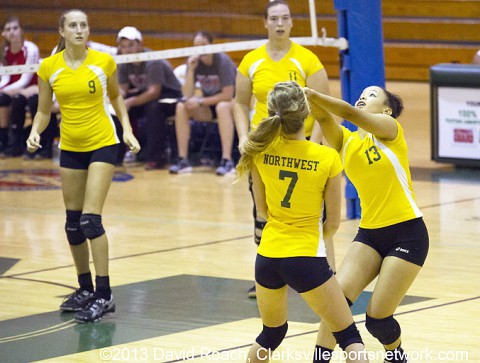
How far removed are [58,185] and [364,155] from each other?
25.1 ft

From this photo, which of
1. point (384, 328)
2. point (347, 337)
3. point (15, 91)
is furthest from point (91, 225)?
point (15, 91)

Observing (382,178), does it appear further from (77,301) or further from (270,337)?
(77,301)

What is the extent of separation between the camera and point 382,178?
524 cm

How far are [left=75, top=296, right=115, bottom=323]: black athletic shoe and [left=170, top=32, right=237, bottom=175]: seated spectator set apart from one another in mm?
6131

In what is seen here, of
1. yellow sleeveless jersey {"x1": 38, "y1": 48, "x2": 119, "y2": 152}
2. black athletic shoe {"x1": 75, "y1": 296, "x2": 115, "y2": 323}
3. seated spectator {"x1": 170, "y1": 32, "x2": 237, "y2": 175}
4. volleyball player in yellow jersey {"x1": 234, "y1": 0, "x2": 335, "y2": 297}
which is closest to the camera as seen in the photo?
black athletic shoe {"x1": 75, "y1": 296, "x2": 115, "y2": 323}

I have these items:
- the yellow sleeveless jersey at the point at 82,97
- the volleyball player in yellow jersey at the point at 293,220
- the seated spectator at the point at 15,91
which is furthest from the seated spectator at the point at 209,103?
the volleyball player in yellow jersey at the point at 293,220

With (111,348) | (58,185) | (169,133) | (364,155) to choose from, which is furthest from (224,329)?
(169,133)

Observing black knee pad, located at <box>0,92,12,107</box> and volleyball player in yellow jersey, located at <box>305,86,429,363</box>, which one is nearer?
volleyball player in yellow jersey, located at <box>305,86,429,363</box>

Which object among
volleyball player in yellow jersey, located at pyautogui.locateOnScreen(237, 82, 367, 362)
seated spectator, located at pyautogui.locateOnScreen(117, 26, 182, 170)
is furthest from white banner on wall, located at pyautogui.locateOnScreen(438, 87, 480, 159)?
volleyball player in yellow jersey, located at pyautogui.locateOnScreen(237, 82, 367, 362)

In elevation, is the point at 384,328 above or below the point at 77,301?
above

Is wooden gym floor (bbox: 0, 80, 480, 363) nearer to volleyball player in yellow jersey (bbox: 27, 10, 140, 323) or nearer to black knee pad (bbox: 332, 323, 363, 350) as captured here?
volleyball player in yellow jersey (bbox: 27, 10, 140, 323)

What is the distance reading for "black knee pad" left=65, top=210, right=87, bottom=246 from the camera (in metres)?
6.94

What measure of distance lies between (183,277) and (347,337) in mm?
3234

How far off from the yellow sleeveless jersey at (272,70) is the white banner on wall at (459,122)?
5.63 meters
